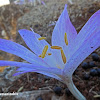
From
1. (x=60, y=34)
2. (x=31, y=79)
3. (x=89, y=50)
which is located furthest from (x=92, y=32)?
(x=31, y=79)

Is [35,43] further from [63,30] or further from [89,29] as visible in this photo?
[89,29]

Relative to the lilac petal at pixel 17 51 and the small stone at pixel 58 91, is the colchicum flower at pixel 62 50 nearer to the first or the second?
the lilac petal at pixel 17 51

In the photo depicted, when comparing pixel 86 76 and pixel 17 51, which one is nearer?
pixel 17 51

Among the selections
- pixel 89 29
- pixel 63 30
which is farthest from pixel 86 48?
pixel 63 30

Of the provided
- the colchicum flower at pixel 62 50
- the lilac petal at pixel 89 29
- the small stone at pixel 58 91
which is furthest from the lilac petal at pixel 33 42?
the small stone at pixel 58 91

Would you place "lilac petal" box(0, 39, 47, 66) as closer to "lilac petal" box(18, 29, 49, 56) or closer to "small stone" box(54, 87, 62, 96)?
"lilac petal" box(18, 29, 49, 56)

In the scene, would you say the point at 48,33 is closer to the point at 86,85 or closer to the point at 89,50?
the point at 86,85

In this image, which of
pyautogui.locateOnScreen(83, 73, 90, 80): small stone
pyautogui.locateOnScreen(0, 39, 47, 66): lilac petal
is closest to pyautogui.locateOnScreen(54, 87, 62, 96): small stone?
pyautogui.locateOnScreen(83, 73, 90, 80): small stone

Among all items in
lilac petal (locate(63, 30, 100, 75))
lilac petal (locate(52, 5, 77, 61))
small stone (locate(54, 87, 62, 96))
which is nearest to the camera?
lilac petal (locate(63, 30, 100, 75))
